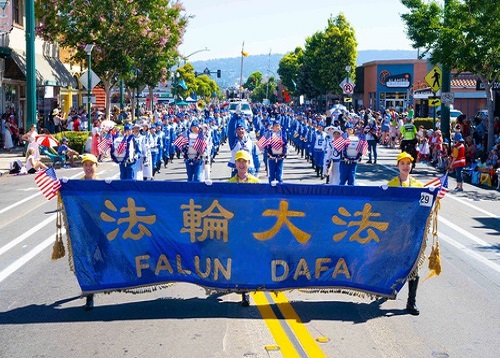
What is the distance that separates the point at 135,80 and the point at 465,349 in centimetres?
4334

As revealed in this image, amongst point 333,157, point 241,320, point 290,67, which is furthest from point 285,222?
point 290,67

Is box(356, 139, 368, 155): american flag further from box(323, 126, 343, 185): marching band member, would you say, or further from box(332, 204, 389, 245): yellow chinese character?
box(332, 204, 389, 245): yellow chinese character

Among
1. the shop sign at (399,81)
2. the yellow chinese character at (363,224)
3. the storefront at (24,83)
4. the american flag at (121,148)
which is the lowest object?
the yellow chinese character at (363,224)

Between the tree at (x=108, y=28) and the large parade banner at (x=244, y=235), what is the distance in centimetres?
3353

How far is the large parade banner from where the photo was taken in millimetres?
8422

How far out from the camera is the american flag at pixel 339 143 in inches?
713

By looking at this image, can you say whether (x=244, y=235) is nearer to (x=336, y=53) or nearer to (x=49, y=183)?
(x=49, y=183)

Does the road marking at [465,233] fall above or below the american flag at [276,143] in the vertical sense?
below

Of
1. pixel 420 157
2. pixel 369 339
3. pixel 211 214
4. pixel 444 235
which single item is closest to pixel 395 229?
pixel 369 339

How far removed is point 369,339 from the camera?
24.3 feet

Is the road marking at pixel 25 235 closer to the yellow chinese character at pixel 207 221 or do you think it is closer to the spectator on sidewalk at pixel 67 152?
the yellow chinese character at pixel 207 221

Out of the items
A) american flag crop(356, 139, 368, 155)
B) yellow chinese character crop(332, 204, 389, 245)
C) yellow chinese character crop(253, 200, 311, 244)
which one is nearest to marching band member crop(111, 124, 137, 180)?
american flag crop(356, 139, 368, 155)

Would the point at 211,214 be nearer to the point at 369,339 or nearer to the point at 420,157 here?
the point at 369,339

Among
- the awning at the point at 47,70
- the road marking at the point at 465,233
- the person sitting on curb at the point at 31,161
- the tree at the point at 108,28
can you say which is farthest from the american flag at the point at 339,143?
the tree at the point at 108,28
